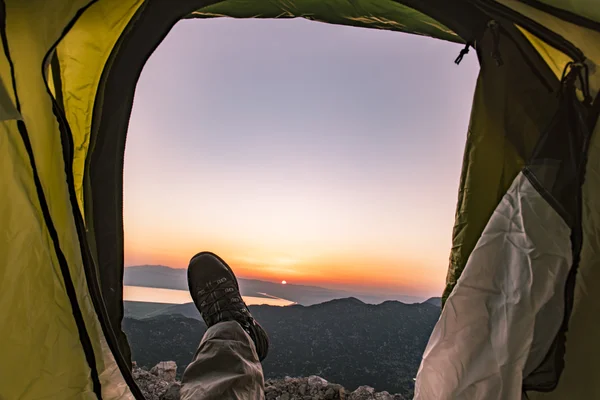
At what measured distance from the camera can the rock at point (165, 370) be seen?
1.97 m

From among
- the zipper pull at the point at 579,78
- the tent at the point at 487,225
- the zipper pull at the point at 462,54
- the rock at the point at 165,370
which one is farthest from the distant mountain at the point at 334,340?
the zipper pull at the point at 579,78

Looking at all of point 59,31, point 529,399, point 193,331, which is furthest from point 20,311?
point 193,331

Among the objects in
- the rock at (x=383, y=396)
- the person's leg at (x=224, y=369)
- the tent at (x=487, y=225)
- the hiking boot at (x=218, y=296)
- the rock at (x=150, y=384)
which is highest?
the tent at (x=487, y=225)

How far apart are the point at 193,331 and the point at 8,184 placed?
1.97m

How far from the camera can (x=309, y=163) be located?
9.46ft

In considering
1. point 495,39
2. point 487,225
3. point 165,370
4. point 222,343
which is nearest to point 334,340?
point 165,370

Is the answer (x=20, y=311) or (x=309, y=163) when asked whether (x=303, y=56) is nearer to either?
(x=309, y=163)

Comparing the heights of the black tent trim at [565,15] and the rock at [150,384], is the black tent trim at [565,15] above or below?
above

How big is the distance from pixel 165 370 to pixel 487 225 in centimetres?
170

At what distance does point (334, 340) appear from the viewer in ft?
9.39

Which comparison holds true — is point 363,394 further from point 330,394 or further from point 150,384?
point 150,384

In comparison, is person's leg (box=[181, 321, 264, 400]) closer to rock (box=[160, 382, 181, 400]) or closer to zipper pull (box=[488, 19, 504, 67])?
rock (box=[160, 382, 181, 400])

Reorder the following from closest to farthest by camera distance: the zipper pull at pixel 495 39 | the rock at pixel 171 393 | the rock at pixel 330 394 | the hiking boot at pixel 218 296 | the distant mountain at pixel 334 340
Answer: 1. the zipper pull at pixel 495 39
2. the hiking boot at pixel 218 296
3. the rock at pixel 171 393
4. the rock at pixel 330 394
5. the distant mountain at pixel 334 340

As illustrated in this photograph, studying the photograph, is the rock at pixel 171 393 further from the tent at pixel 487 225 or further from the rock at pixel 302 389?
the tent at pixel 487 225
